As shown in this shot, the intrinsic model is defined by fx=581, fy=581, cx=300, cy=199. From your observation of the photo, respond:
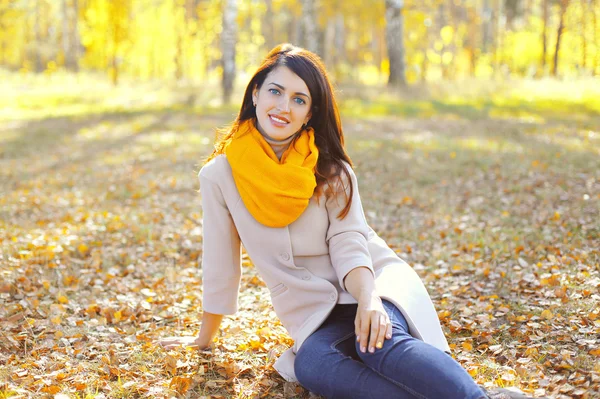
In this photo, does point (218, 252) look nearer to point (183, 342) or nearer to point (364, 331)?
point (183, 342)

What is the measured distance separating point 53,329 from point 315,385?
6.49 ft

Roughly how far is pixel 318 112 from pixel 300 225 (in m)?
0.60

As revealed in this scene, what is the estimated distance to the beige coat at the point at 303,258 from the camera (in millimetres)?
2873

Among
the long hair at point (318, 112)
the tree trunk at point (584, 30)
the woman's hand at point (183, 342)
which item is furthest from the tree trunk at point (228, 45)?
the tree trunk at point (584, 30)

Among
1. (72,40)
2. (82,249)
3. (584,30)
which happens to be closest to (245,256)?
(82,249)

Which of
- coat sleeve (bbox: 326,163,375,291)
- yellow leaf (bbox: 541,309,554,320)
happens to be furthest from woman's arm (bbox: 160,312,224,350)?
yellow leaf (bbox: 541,309,554,320)

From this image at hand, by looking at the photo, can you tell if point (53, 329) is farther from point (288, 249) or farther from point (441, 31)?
point (441, 31)

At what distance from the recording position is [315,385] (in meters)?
2.68

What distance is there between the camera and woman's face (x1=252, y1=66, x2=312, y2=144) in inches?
114

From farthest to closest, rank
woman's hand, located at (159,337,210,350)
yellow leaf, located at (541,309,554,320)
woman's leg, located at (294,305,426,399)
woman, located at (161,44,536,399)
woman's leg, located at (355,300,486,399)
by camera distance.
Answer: yellow leaf, located at (541,309,554,320), woman's hand, located at (159,337,210,350), woman, located at (161,44,536,399), woman's leg, located at (294,305,426,399), woman's leg, located at (355,300,486,399)

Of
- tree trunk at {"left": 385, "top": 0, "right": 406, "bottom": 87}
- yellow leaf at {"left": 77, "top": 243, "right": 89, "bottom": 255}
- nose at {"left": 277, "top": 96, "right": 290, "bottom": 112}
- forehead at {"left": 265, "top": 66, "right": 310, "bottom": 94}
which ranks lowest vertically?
yellow leaf at {"left": 77, "top": 243, "right": 89, "bottom": 255}

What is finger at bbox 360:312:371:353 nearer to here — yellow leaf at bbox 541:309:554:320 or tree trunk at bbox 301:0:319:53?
yellow leaf at bbox 541:309:554:320

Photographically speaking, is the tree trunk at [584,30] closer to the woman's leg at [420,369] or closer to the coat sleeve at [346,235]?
the coat sleeve at [346,235]

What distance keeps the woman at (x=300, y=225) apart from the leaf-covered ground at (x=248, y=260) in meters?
0.50
